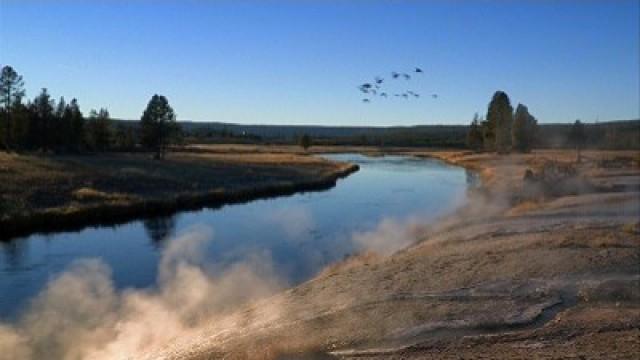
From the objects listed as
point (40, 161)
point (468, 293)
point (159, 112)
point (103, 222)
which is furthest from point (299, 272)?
point (159, 112)

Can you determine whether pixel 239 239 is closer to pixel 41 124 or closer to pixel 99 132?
pixel 41 124

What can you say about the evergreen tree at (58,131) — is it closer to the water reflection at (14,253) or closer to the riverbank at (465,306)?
the water reflection at (14,253)

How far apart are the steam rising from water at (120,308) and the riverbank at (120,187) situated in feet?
33.7

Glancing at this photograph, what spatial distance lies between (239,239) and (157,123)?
4987cm

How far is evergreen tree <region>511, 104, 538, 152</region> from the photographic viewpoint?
10825 centimetres

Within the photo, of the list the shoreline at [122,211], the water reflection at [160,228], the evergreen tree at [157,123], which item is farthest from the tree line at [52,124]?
the water reflection at [160,228]

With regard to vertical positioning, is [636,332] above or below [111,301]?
above

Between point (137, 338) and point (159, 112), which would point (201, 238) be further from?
point (159, 112)

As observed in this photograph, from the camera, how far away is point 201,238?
110ft

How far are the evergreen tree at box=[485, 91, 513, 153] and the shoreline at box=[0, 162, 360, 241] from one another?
168ft

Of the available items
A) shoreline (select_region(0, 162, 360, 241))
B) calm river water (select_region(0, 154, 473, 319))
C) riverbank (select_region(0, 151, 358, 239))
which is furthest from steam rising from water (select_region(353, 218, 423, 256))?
riverbank (select_region(0, 151, 358, 239))

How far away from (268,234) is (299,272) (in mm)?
9670

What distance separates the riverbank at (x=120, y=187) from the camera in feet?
121

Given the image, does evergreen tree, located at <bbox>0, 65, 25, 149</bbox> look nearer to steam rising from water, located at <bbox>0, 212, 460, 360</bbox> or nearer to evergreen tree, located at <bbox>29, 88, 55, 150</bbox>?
evergreen tree, located at <bbox>29, 88, 55, 150</bbox>
